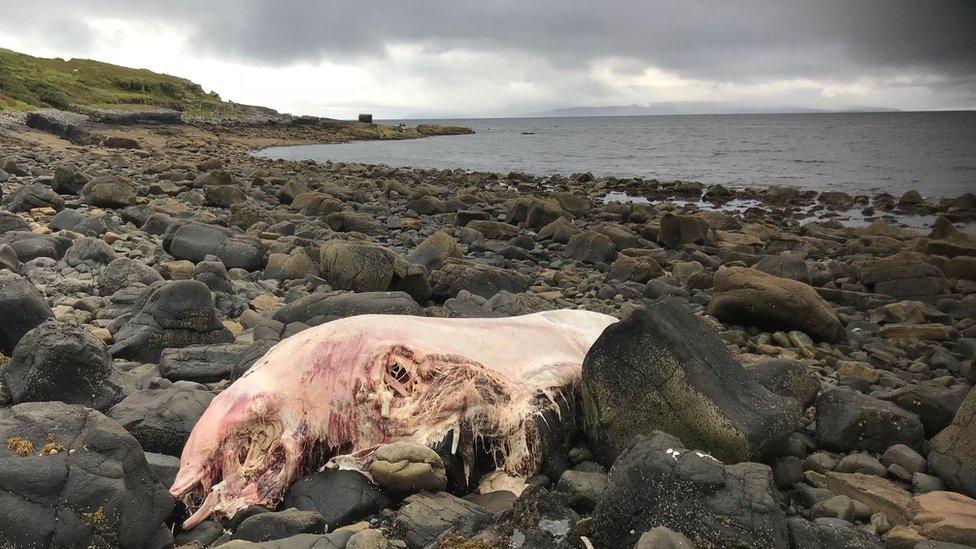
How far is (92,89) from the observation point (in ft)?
206

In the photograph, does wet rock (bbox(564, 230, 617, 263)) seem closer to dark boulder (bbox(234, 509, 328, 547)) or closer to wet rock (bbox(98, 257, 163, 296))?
wet rock (bbox(98, 257, 163, 296))

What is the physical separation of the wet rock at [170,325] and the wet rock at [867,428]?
553cm

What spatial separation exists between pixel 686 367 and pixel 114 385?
418 centimetres

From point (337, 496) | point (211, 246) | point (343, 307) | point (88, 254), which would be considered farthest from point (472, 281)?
point (337, 496)

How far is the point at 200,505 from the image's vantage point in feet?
12.1

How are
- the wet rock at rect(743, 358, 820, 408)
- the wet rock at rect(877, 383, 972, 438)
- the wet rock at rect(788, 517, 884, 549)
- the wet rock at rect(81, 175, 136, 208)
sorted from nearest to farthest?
1. the wet rock at rect(788, 517, 884, 549)
2. the wet rock at rect(877, 383, 972, 438)
3. the wet rock at rect(743, 358, 820, 408)
4. the wet rock at rect(81, 175, 136, 208)

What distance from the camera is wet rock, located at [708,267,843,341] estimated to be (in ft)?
29.4

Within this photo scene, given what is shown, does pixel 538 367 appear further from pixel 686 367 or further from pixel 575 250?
pixel 575 250

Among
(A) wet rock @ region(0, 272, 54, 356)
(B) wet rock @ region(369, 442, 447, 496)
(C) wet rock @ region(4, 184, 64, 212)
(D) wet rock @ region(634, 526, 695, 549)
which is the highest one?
(C) wet rock @ region(4, 184, 64, 212)

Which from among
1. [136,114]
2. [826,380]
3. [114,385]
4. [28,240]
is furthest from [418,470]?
[136,114]

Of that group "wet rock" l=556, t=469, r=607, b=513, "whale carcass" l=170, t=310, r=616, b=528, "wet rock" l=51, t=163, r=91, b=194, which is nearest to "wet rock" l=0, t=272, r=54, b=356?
"whale carcass" l=170, t=310, r=616, b=528

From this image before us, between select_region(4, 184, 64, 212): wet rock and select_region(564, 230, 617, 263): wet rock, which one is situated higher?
select_region(4, 184, 64, 212): wet rock

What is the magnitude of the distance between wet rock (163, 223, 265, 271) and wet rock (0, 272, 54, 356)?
429 centimetres

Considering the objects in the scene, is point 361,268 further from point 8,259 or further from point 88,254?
point 8,259
